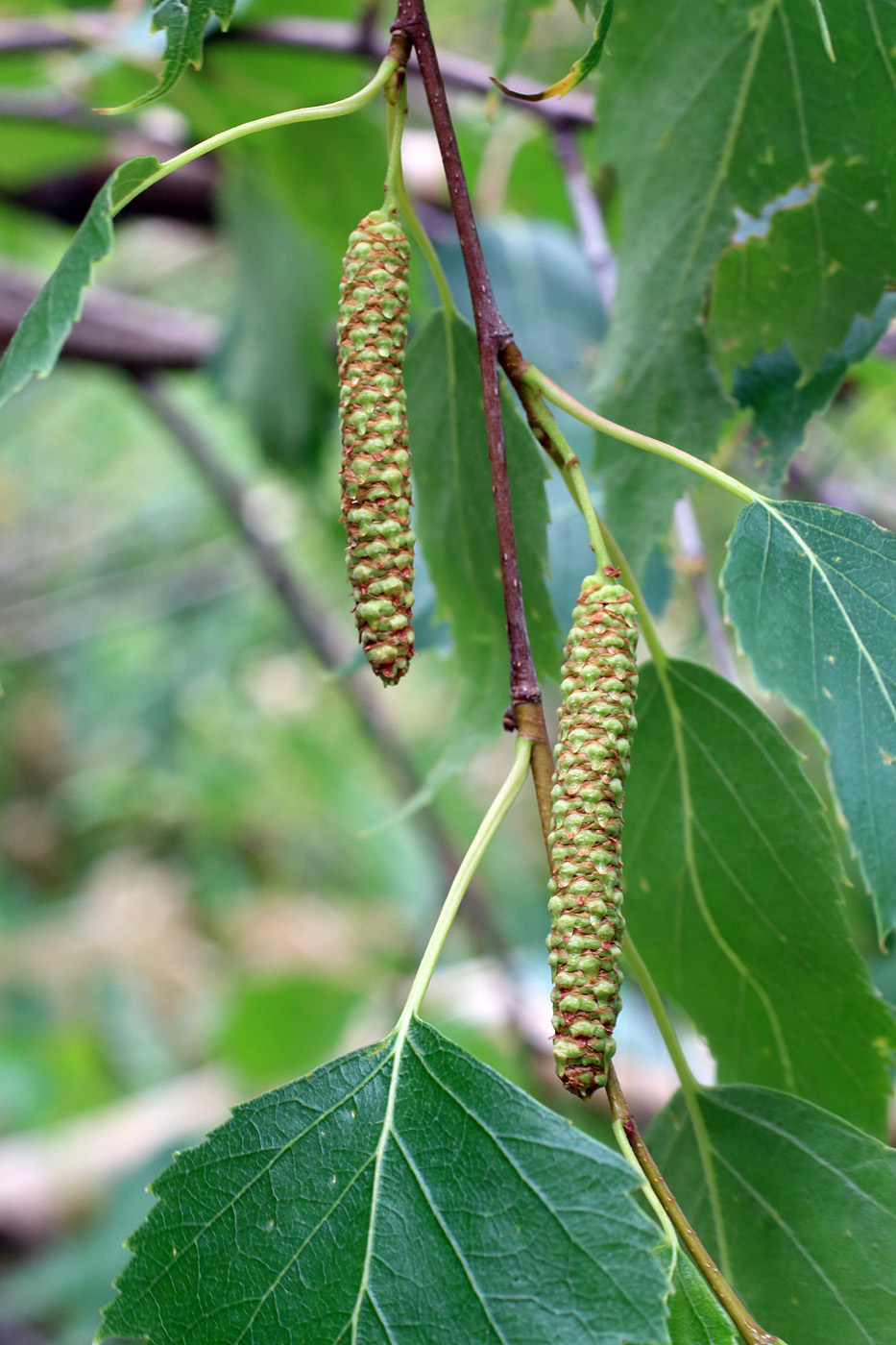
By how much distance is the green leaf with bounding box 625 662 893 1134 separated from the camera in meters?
0.46

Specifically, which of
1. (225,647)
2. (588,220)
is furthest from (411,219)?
(225,647)

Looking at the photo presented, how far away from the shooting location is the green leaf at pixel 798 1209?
391mm

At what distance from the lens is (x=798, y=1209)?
0.41 m

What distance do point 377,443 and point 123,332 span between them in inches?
43.8

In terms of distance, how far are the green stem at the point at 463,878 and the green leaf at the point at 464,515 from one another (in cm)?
11

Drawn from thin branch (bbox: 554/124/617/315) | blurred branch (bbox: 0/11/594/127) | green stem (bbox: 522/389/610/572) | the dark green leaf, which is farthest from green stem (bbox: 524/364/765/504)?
the dark green leaf

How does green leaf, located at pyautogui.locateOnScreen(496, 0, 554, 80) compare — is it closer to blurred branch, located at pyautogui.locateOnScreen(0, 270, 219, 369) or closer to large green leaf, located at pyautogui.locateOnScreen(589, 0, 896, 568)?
large green leaf, located at pyautogui.locateOnScreen(589, 0, 896, 568)

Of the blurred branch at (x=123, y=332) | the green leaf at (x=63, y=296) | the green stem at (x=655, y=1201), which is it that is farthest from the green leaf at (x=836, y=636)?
the blurred branch at (x=123, y=332)

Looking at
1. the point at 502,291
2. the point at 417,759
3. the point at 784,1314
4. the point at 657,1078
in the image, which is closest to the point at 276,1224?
the point at 784,1314

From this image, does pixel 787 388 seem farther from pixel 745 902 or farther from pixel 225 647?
pixel 225 647

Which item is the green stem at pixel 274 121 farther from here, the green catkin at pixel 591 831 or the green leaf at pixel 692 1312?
the green leaf at pixel 692 1312

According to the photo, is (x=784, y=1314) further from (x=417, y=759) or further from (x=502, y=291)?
(x=417, y=759)

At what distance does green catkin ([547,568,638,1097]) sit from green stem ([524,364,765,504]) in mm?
45

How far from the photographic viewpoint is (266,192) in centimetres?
131
